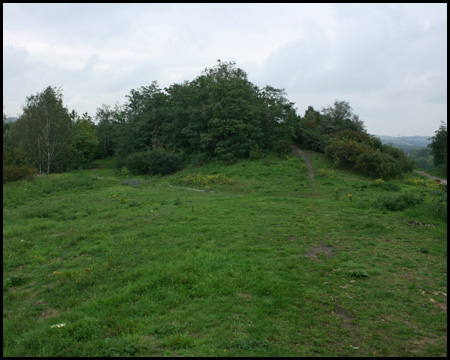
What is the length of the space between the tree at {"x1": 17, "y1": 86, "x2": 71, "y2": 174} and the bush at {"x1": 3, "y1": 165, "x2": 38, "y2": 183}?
30.9 ft

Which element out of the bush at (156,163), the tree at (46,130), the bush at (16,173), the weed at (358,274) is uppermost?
the tree at (46,130)

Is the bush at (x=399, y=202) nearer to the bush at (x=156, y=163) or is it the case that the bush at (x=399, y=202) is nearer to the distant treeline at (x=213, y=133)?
the distant treeline at (x=213, y=133)

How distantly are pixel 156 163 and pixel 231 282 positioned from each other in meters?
28.6

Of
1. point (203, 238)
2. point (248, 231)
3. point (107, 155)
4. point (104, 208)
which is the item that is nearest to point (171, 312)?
point (203, 238)

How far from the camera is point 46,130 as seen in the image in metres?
34.5

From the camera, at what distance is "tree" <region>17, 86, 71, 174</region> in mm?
34094

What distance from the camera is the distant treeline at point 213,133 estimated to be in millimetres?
27766

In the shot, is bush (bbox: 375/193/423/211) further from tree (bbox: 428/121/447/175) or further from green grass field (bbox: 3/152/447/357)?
tree (bbox: 428/121/447/175)

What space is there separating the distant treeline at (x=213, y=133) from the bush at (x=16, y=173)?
8cm

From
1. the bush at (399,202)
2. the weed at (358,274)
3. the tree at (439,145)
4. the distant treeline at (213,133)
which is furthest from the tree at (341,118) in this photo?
the weed at (358,274)

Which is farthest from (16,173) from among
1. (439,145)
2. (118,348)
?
(439,145)

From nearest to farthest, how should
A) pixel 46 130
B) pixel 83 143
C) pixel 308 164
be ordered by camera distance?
pixel 308 164
pixel 46 130
pixel 83 143

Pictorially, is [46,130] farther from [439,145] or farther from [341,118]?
[439,145]

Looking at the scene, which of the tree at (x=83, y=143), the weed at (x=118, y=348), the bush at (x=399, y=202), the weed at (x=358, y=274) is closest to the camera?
the weed at (x=118, y=348)
